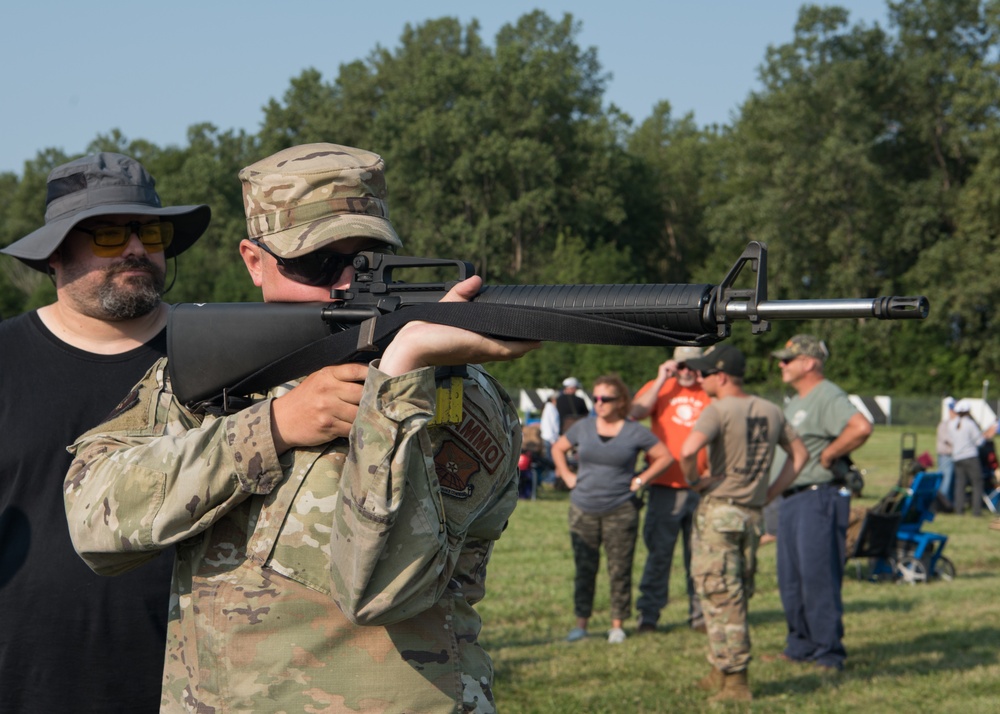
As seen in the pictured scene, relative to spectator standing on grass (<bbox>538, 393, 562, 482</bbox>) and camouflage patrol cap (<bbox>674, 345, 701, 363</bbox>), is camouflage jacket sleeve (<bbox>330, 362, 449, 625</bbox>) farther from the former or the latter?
spectator standing on grass (<bbox>538, 393, 562, 482</bbox>)

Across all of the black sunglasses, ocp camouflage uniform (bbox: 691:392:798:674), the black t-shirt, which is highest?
the black sunglasses

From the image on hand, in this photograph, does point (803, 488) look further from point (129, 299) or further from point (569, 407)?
point (569, 407)

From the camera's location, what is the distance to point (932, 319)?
169 ft

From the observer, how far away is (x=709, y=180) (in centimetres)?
7244

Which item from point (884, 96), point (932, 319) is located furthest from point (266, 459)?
point (884, 96)

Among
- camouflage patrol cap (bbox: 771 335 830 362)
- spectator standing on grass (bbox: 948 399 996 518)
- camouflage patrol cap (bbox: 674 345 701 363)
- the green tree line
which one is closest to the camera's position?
camouflage patrol cap (bbox: 771 335 830 362)

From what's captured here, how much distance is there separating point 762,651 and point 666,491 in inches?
64.3

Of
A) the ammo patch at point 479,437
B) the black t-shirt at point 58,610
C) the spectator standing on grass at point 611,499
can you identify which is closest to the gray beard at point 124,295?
the black t-shirt at point 58,610

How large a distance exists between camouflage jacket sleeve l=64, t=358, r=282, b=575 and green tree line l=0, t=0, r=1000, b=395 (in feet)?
139

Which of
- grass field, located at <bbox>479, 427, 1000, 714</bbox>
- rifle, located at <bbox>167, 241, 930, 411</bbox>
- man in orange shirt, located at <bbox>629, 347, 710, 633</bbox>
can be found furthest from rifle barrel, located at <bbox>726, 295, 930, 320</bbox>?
man in orange shirt, located at <bbox>629, 347, 710, 633</bbox>

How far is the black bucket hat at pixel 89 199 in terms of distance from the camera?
11.6 ft

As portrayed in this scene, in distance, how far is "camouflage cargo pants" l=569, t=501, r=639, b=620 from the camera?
32.2 ft

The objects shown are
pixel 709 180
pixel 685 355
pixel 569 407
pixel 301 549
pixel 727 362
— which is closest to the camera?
pixel 301 549

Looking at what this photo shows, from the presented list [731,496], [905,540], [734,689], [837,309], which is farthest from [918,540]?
[837,309]
